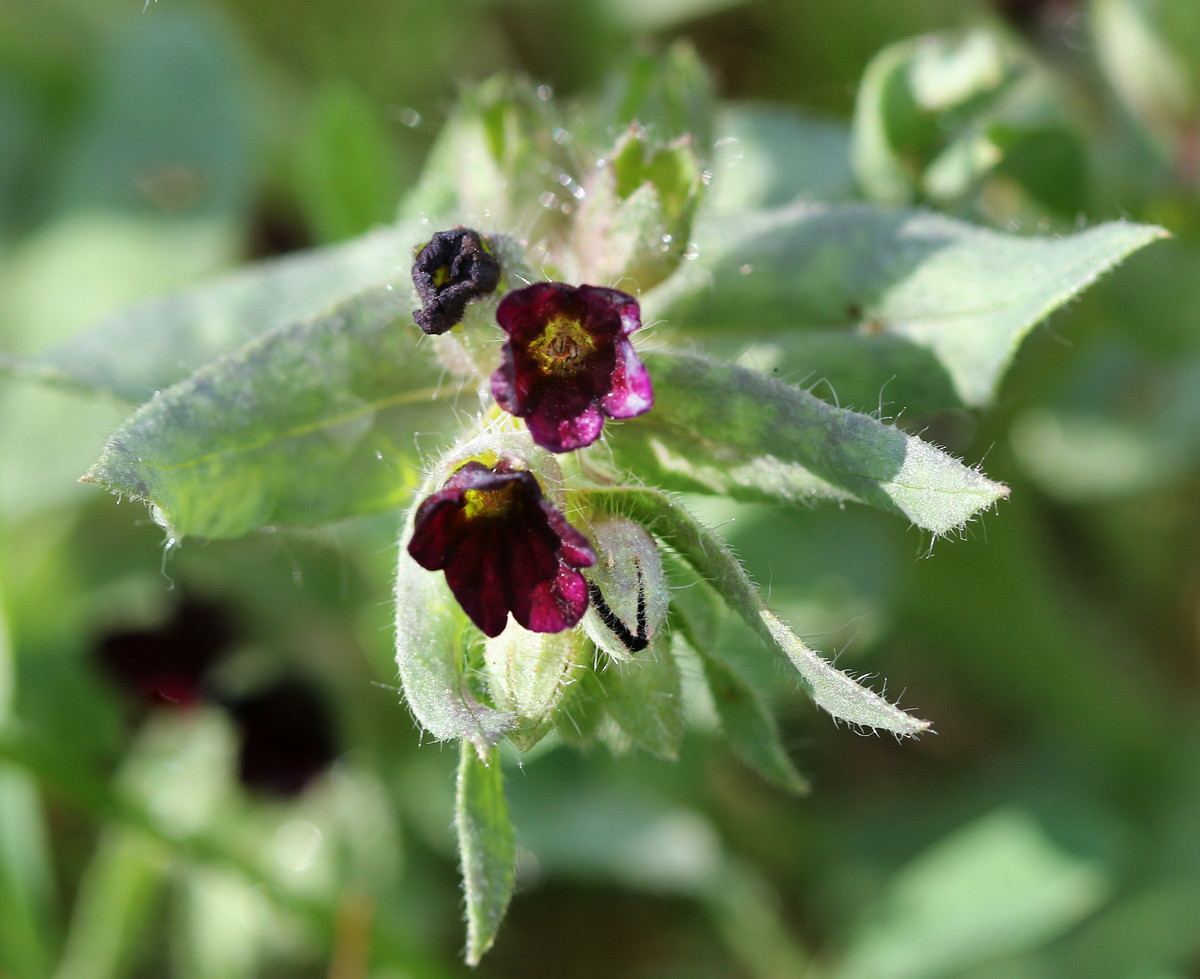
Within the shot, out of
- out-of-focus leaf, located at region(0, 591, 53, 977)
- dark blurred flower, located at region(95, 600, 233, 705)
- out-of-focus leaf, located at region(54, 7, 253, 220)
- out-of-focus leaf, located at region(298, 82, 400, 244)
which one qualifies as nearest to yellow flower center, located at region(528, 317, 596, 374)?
out-of-focus leaf, located at region(298, 82, 400, 244)

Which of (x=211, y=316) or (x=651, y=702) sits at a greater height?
(x=651, y=702)

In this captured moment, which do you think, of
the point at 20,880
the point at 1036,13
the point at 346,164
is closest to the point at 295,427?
the point at 346,164

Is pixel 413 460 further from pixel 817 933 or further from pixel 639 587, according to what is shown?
pixel 817 933

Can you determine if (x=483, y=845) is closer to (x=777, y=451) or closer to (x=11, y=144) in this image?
(x=777, y=451)

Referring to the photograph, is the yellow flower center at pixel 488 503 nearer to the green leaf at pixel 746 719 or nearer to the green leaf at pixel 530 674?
the green leaf at pixel 530 674

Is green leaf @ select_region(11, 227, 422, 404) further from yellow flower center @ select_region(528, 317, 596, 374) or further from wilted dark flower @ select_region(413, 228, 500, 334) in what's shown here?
yellow flower center @ select_region(528, 317, 596, 374)

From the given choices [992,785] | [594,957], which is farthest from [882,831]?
[594,957]

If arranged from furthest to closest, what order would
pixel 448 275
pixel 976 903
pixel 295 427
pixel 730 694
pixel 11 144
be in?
pixel 11 144 < pixel 976 903 < pixel 295 427 < pixel 730 694 < pixel 448 275
